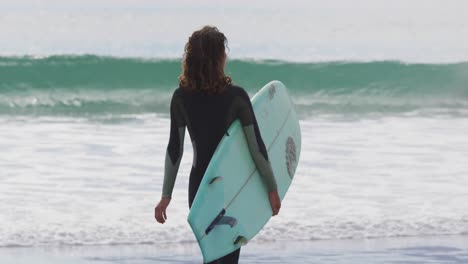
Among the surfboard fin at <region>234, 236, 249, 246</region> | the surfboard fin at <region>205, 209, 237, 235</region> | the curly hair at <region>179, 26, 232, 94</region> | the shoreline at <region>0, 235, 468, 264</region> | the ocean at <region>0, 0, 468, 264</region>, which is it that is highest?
the curly hair at <region>179, 26, 232, 94</region>

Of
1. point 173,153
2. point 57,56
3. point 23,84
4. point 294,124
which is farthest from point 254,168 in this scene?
point 57,56

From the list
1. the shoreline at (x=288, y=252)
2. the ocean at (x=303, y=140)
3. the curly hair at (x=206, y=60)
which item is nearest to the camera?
the curly hair at (x=206, y=60)

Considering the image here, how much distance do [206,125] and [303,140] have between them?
7.23 meters

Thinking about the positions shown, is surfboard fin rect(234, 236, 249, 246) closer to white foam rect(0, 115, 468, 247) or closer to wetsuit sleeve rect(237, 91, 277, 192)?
wetsuit sleeve rect(237, 91, 277, 192)

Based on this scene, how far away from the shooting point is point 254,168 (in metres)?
4.23

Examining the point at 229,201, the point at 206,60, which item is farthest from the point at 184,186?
the point at 206,60

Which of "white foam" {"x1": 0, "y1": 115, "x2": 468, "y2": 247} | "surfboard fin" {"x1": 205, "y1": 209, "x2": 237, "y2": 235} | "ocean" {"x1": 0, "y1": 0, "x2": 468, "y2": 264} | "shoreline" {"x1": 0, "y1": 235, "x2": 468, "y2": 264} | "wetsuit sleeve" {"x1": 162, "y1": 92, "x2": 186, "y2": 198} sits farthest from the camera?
"white foam" {"x1": 0, "y1": 115, "x2": 468, "y2": 247}

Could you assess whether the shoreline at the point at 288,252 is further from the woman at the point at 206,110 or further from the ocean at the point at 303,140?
the woman at the point at 206,110

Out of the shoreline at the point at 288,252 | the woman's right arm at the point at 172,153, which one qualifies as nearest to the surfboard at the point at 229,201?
the woman's right arm at the point at 172,153

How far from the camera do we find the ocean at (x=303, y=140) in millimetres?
6812


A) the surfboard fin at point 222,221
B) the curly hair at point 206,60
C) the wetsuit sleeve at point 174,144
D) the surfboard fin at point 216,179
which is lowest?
the surfboard fin at point 222,221

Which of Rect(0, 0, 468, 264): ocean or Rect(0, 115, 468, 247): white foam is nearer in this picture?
Rect(0, 0, 468, 264): ocean

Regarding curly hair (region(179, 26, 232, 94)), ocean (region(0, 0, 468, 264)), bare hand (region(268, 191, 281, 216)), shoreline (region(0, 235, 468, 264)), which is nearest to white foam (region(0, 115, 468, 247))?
ocean (region(0, 0, 468, 264))

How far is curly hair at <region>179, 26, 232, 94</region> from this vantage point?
12.8 feet
